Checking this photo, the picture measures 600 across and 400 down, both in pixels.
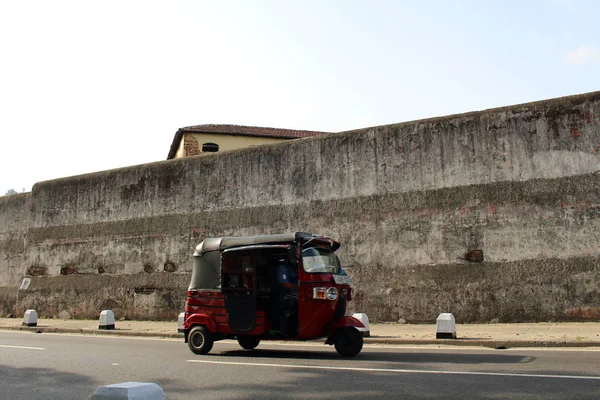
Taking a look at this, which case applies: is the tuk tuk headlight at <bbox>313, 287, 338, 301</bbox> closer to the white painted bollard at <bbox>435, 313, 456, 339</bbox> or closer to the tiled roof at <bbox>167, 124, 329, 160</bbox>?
the white painted bollard at <bbox>435, 313, 456, 339</bbox>

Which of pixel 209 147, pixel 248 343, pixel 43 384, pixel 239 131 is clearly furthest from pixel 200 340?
pixel 239 131

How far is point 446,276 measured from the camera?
13.6 m

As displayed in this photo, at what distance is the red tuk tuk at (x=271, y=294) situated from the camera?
9.02 meters

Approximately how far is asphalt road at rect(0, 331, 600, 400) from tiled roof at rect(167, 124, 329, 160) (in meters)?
22.1

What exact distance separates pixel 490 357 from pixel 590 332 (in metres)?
3.32

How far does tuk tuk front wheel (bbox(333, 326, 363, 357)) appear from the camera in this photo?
8.93 m

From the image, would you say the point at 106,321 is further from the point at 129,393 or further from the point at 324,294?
the point at 129,393

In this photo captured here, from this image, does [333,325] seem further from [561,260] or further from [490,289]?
[561,260]

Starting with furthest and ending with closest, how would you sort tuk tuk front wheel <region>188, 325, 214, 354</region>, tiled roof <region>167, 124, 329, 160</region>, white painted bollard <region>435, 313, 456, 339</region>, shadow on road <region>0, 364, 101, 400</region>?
tiled roof <region>167, 124, 329, 160</region> < white painted bollard <region>435, 313, 456, 339</region> < tuk tuk front wheel <region>188, 325, 214, 354</region> < shadow on road <region>0, 364, 101, 400</region>

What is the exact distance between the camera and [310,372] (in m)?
7.29

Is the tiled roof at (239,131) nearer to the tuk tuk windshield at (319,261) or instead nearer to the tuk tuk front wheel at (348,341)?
the tuk tuk windshield at (319,261)

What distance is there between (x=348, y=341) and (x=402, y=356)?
0.89m

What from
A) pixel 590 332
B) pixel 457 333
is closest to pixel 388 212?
pixel 457 333

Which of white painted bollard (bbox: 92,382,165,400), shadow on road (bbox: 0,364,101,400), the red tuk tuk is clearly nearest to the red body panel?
the red tuk tuk
